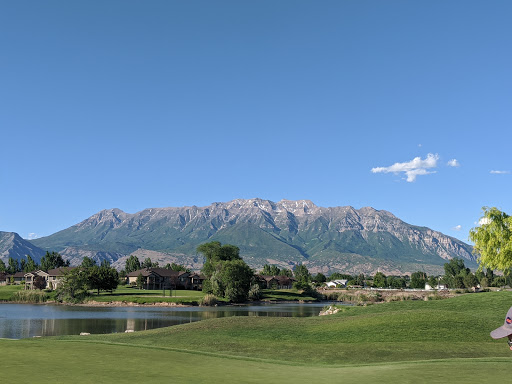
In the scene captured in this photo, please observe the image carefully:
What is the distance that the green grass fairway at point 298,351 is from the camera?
47.6 feet

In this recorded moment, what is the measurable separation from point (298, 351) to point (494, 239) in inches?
1135

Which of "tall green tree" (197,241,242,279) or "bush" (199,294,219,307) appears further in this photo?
"tall green tree" (197,241,242,279)

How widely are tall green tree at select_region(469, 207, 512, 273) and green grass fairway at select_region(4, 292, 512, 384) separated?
4759mm

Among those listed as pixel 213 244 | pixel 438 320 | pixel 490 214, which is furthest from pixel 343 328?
pixel 213 244

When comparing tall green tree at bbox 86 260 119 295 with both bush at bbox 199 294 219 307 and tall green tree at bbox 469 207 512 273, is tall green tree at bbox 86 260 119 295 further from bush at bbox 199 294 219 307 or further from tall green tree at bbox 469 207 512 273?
tall green tree at bbox 469 207 512 273

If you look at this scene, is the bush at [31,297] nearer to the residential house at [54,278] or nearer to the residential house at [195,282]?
the residential house at [54,278]

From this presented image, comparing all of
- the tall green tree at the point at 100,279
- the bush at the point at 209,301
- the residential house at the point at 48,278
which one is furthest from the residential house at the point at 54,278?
the bush at the point at 209,301

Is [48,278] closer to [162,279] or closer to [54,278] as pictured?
[54,278]

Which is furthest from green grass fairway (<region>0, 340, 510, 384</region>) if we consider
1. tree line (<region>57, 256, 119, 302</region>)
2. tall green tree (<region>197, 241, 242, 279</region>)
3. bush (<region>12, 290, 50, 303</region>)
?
tall green tree (<region>197, 241, 242, 279</region>)

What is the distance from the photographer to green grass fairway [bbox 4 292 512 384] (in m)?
14.5

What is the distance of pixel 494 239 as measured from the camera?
1853 inches

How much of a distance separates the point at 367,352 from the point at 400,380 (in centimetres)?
1448

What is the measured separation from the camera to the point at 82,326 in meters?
61.8

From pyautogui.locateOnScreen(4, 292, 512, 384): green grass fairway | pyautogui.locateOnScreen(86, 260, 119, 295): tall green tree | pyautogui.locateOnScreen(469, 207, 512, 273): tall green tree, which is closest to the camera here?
pyautogui.locateOnScreen(4, 292, 512, 384): green grass fairway
